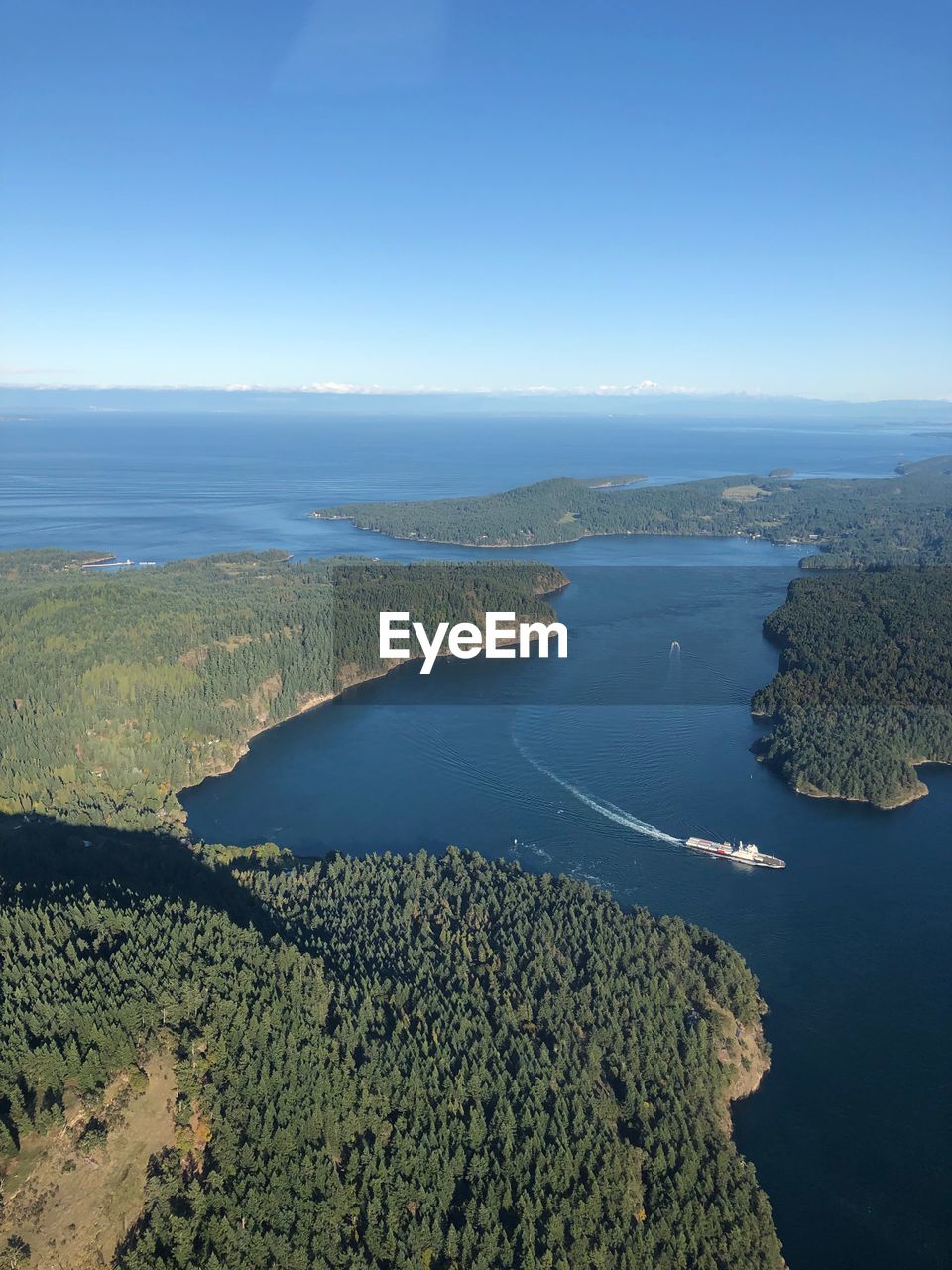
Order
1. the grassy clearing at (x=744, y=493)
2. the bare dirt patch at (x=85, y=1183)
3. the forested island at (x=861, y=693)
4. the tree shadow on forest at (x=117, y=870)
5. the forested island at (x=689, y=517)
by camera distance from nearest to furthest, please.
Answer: the bare dirt patch at (x=85, y=1183) → the tree shadow on forest at (x=117, y=870) → the forested island at (x=861, y=693) → the forested island at (x=689, y=517) → the grassy clearing at (x=744, y=493)

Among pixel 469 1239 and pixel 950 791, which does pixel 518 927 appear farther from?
pixel 950 791

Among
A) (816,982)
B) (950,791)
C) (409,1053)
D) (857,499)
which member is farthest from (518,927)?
(857,499)

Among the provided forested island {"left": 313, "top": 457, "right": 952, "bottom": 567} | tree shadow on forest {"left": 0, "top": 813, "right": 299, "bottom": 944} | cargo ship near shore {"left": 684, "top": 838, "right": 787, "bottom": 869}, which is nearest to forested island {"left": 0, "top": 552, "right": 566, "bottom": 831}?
tree shadow on forest {"left": 0, "top": 813, "right": 299, "bottom": 944}

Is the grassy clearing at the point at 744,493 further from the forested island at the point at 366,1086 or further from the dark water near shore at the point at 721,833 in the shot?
the forested island at the point at 366,1086

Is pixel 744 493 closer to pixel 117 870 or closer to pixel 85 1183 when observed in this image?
pixel 117 870

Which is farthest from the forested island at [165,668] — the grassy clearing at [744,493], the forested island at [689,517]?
the grassy clearing at [744,493]

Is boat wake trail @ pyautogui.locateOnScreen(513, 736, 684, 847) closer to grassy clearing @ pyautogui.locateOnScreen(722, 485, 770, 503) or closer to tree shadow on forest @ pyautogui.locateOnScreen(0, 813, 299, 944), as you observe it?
tree shadow on forest @ pyautogui.locateOnScreen(0, 813, 299, 944)

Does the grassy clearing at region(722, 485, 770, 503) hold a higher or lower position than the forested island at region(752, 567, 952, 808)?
higher

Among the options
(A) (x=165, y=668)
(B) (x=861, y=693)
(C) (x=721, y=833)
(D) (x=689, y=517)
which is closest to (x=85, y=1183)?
(C) (x=721, y=833)
